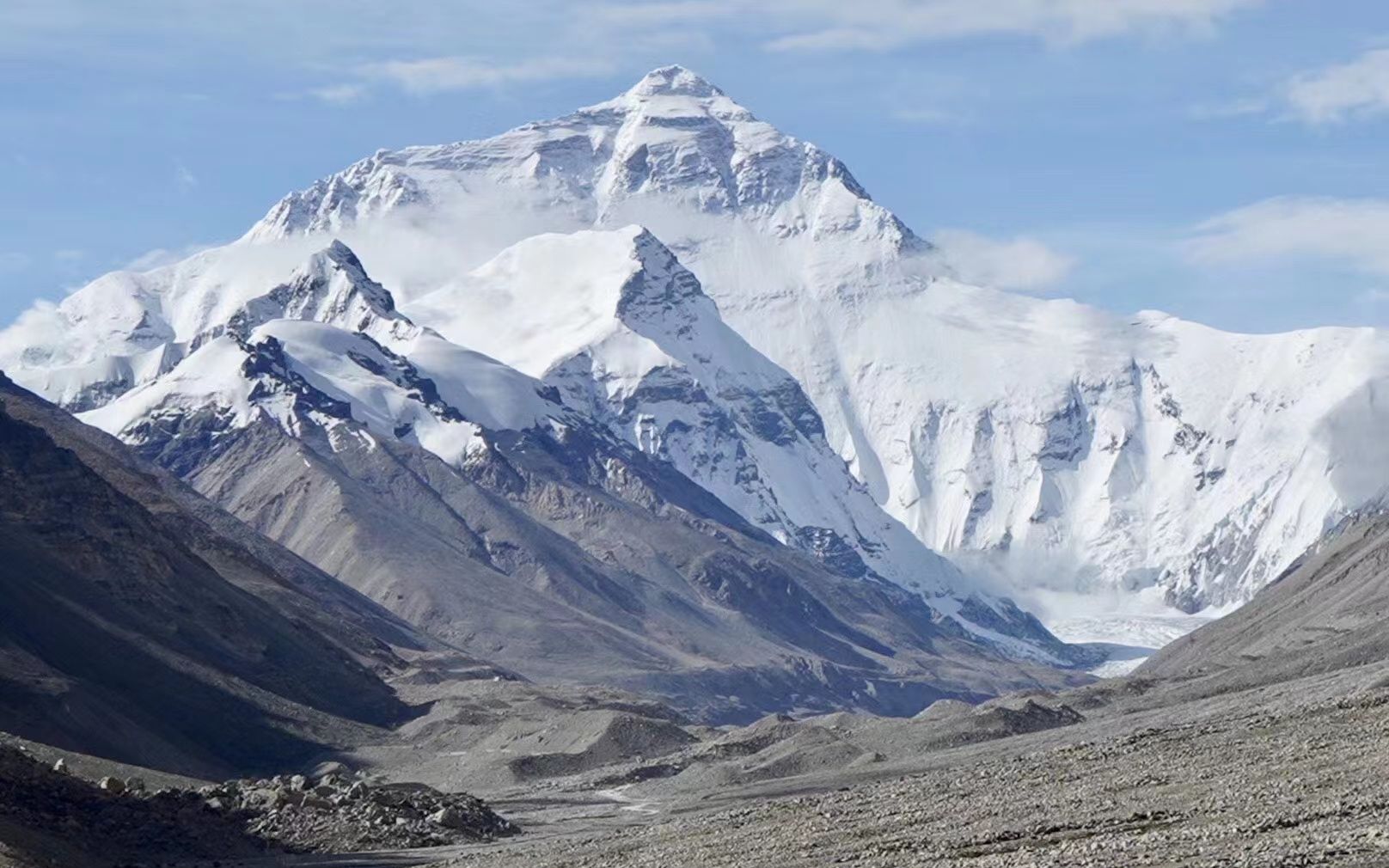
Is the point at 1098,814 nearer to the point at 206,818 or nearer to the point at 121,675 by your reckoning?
the point at 206,818

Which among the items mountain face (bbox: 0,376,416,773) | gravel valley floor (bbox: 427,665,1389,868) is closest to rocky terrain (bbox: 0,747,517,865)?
gravel valley floor (bbox: 427,665,1389,868)

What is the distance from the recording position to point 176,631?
7603 inches

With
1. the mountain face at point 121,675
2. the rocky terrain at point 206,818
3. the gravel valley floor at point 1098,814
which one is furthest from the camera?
the mountain face at point 121,675

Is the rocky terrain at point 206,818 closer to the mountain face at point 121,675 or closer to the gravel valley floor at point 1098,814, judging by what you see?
the gravel valley floor at point 1098,814

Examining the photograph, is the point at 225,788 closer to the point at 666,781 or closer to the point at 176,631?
the point at 666,781

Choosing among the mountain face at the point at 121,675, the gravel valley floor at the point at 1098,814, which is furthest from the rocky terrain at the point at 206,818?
the mountain face at the point at 121,675

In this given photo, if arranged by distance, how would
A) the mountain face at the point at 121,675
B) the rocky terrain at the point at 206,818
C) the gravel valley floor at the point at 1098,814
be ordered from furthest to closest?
the mountain face at the point at 121,675 → the rocky terrain at the point at 206,818 → the gravel valley floor at the point at 1098,814

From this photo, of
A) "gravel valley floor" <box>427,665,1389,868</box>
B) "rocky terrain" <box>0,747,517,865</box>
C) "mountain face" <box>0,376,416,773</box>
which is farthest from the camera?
"mountain face" <box>0,376,416,773</box>

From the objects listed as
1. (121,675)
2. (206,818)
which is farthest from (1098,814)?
(121,675)

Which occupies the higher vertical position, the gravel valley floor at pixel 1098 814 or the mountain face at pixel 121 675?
the mountain face at pixel 121 675

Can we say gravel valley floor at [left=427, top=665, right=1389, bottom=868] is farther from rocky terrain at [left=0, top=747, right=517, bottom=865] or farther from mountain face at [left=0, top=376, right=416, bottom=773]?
mountain face at [left=0, top=376, right=416, bottom=773]

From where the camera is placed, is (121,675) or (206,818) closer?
(206,818)

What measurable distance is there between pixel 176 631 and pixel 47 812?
99.5 m

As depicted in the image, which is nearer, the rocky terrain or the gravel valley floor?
the gravel valley floor
